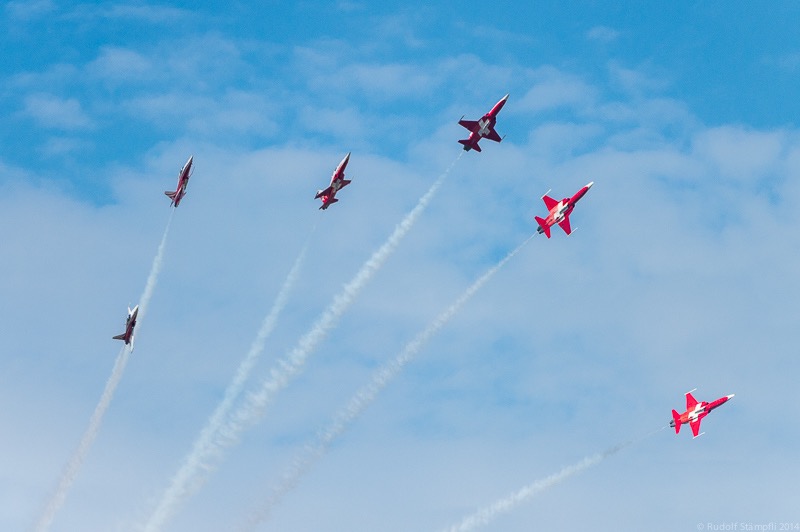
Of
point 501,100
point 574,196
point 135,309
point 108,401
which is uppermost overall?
point 501,100

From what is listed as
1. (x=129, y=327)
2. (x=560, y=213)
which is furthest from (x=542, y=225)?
(x=129, y=327)

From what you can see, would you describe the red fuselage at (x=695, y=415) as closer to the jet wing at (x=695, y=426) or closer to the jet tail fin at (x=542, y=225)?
the jet wing at (x=695, y=426)

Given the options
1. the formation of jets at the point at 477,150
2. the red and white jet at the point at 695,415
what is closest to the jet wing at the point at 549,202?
the formation of jets at the point at 477,150

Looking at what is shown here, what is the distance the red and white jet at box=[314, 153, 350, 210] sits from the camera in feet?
514

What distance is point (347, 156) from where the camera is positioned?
156625 mm

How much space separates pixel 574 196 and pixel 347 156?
32.3 meters

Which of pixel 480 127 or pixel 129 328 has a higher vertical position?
pixel 480 127

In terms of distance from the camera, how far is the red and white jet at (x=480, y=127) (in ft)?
507

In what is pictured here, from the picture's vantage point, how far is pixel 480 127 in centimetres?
15500

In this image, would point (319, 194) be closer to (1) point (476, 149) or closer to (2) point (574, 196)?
(1) point (476, 149)

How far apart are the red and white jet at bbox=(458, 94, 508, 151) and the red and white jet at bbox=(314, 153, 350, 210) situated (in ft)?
55.5

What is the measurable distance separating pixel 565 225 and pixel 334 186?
109 ft

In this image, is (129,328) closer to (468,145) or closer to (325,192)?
(325,192)

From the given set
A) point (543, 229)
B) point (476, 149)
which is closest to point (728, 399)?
point (543, 229)
